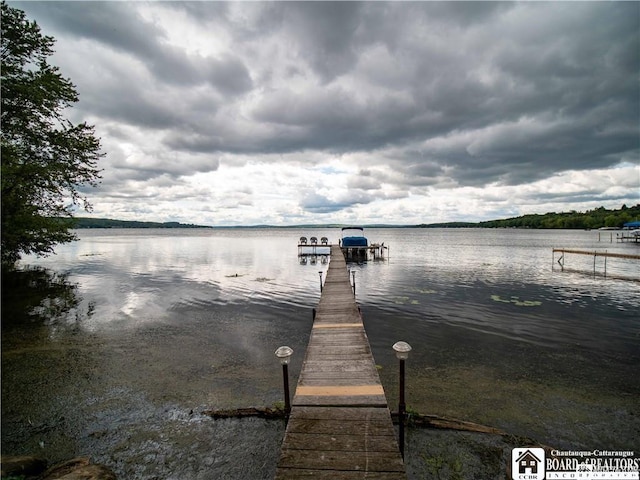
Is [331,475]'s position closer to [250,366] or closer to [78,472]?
[78,472]

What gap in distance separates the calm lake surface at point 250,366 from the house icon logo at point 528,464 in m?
1.23

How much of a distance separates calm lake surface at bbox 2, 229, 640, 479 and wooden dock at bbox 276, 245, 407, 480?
137 centimetres

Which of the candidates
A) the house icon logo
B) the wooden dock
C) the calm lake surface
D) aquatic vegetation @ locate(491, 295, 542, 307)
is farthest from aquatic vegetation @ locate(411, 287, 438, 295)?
Answer: the house icon logo

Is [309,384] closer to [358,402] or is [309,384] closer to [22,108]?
[358,402]

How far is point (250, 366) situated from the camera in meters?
9.59

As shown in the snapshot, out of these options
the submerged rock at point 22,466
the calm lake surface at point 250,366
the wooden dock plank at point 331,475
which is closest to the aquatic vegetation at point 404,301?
the calm lake surface at point 250,366

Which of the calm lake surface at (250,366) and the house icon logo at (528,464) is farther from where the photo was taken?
the calm lake surface at (250,366)

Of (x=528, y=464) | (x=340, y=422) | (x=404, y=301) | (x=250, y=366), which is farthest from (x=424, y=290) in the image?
(x=340, y=422)

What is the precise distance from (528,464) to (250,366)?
7257 mm

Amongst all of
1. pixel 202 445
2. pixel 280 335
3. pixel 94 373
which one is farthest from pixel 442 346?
pixel 94 373

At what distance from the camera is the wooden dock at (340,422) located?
4.01 meters

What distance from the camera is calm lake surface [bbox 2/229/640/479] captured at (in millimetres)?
6195

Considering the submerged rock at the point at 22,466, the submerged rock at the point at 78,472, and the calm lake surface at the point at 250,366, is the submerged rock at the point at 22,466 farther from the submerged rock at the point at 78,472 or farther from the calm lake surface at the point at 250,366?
the calm lake surface at the point at 250,366

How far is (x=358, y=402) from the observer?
5492mm
